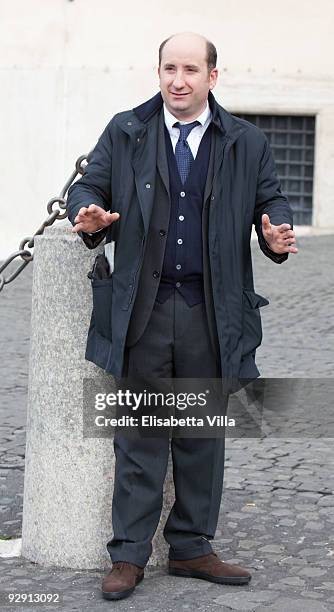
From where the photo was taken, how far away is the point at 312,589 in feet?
14.5

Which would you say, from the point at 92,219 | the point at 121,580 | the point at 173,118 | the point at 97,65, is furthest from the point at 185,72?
the point at 97,65

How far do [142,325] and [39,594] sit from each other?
957 mm

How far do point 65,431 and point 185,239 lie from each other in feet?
2.72

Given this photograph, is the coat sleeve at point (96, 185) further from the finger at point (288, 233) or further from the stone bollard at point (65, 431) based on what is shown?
the finger at point (288, 233)

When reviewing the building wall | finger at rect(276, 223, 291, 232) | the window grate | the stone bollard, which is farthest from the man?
the window grate

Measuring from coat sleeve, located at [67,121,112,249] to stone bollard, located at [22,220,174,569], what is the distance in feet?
0.77

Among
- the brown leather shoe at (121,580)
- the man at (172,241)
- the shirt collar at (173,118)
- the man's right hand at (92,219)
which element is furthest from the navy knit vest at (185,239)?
the brown leather shoe at (121,580)

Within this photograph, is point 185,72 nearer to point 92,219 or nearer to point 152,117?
point 152,117

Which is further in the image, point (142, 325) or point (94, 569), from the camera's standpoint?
point (94, 569)

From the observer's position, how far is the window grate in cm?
1570

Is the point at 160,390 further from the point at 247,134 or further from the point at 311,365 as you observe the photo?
the point at 311,365

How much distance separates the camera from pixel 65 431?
4551mm

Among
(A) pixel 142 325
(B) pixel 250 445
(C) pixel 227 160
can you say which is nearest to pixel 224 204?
(C) pixel 227 160

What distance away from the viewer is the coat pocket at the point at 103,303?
4.27 m
